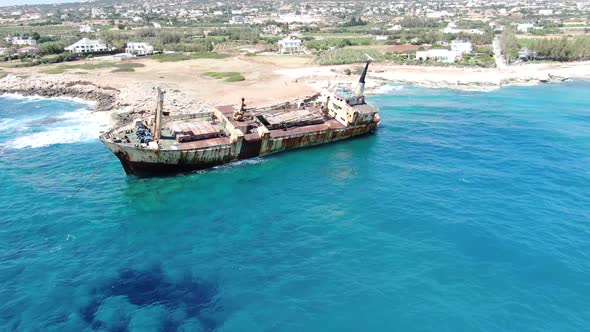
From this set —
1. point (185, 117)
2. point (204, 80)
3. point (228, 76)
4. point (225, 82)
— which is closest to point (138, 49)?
point (228, 76)

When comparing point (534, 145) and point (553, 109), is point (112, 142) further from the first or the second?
point (553, 109)

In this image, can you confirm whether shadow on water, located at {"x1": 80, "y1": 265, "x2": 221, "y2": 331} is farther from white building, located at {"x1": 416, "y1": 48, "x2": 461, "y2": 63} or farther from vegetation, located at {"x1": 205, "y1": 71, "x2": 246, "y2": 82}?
white building, located at {"x1": 416, "y1": 48, "x2": 461, "y2": 63}

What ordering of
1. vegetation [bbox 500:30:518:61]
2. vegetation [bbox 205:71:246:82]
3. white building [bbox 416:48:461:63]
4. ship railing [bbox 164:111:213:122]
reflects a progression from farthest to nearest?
1. vegetation [bbox 500:30:518:61]
2. white building [bbox 416:48:461:63]
3. vegetation [bbox 205:71:246:82]
4. ship railing [bbox 164:111:213:122]

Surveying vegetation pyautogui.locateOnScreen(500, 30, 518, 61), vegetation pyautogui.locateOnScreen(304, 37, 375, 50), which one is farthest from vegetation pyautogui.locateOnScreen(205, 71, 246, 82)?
vegetation pyautogui.locateOnScreen(500, 30, 518, 61)

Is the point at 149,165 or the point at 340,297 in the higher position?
the point at 149,165

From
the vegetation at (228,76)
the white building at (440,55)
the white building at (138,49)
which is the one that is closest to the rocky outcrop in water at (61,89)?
the vegetation at (228,76)

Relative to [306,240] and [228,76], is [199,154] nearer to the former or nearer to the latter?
[306,240]

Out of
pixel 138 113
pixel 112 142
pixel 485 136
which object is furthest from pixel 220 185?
pixel 485 136

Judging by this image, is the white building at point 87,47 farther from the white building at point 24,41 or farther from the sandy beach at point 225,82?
the white building at point 24,41
